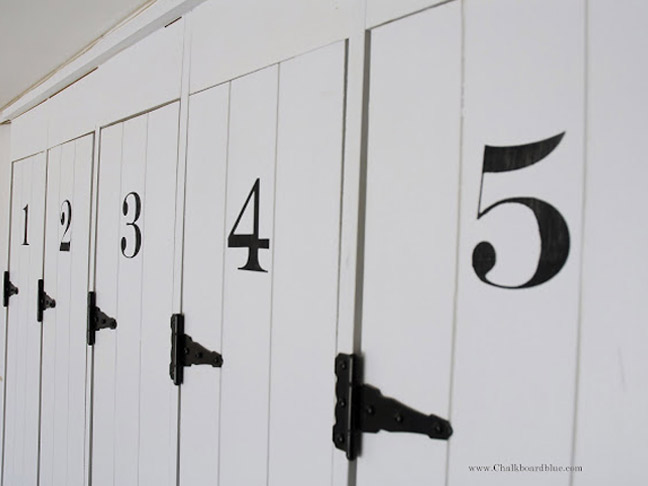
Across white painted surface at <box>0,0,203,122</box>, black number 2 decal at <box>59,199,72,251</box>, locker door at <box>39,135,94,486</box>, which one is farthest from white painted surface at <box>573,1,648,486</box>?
black number 2 decal at <box>59,199,72,251</box>

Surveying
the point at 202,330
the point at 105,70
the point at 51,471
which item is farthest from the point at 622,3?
the point at 51,471

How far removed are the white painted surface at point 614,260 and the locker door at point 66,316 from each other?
1391 millimetres

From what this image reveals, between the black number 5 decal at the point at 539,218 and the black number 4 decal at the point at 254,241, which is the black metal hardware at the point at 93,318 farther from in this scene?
the black number 5 decal at the point at 539,218

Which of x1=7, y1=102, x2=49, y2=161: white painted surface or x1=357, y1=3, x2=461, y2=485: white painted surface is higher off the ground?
x1=7, y1=102, x2=49, y2=161: white painted surface

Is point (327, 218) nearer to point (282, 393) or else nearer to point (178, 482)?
point (282, 393)

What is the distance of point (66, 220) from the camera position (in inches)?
55.6

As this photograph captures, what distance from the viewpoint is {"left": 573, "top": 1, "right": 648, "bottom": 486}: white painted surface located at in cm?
40

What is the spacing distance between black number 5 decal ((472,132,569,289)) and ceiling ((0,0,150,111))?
1.01m

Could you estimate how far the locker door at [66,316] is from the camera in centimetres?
129

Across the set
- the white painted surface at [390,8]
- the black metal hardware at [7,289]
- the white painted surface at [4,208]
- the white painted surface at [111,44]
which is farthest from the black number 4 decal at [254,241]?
the white painted surface at [4,208]

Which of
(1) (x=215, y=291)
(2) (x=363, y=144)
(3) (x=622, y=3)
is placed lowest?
(1) (x=215, y=291)

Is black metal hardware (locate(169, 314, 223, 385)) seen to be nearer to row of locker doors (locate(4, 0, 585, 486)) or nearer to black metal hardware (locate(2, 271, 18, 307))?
row of locker doors (locate(4, 0, 585, 486))

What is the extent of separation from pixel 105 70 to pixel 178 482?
125 centimetres

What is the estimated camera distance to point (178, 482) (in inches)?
35.8
